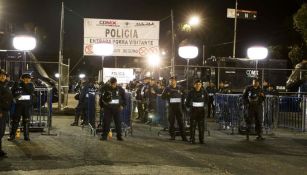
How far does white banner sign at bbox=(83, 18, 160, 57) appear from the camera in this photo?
64.9 ft

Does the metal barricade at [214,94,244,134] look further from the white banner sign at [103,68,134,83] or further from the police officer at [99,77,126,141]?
the white banner sign at [103,68,134,83]

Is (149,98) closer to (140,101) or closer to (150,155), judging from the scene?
(140,101)

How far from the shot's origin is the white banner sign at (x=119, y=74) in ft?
68.4

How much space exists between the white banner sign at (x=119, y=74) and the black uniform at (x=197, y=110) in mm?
7585

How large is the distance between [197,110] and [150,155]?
9.04 ft

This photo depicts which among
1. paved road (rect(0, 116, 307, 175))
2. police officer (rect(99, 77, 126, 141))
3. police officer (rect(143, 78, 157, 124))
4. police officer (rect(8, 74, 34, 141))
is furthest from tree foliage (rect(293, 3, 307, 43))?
police officer (rect(8, 74, 34, 141))

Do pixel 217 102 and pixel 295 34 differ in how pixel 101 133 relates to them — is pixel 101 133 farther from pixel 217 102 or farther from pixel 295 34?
pixel 295 34

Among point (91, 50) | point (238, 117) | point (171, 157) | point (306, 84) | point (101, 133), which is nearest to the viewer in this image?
point (171, 157)

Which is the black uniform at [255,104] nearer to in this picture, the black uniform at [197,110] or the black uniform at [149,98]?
the black uniform at [197,110]

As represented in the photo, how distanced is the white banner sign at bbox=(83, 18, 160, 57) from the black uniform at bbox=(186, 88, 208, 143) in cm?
641

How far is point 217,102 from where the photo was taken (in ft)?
58.3

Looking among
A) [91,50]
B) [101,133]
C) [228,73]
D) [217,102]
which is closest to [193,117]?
[101,133]

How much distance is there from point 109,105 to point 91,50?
5.89m


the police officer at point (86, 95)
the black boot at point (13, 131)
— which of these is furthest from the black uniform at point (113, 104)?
the black boot at point (13, 131)
